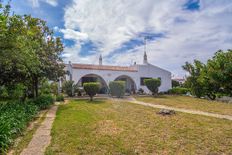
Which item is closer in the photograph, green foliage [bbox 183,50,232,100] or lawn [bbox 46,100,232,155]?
lawn [bbox 46,100,232,155]

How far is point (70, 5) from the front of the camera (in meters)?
13.3

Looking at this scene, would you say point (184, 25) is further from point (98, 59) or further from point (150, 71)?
point (98, 59)

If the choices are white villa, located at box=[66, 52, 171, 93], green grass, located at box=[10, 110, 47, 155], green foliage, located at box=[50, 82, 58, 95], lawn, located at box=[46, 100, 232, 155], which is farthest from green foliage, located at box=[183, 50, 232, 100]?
green foliage, located at box=[50, 82, 58, 95]

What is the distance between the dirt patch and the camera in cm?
723

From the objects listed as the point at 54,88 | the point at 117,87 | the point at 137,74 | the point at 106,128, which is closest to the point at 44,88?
the point at 54,88

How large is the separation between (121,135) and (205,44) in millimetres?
18766

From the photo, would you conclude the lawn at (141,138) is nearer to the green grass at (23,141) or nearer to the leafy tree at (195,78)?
the green grass at (23,141)

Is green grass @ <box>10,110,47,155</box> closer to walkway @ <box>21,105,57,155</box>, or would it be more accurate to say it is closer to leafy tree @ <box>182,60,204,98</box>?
walkway @ <box>21,105,57,155</box>

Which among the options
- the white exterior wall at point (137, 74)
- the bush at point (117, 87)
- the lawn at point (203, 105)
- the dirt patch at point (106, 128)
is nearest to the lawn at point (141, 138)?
the dirt patch at point (106, 128)

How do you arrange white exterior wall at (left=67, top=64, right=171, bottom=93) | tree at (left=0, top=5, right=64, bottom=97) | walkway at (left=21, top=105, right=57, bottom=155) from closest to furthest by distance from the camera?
1. walkway at (left=21, top=105, right=57, bottom=155)
2. tree at (left=0, top=5, right=64, bottom=97)
3. white exterior wall at (left=67, top=64, right=171, bottom=93)

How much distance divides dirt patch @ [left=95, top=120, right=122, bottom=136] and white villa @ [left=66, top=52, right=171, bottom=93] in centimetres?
1858

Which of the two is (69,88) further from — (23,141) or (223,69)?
(23,141)

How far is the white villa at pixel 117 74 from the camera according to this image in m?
27.2

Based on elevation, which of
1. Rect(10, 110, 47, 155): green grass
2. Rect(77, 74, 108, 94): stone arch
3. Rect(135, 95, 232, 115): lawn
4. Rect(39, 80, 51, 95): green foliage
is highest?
Rect(77, 74, 108, 94): stone arch
